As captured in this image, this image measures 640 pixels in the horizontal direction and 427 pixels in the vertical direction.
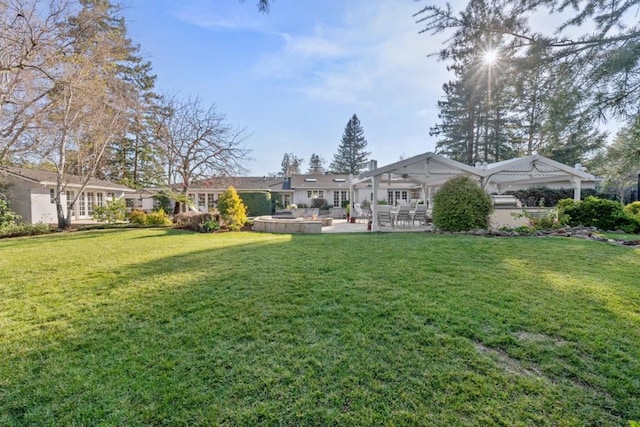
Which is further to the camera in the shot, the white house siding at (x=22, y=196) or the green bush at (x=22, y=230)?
the white house siding at (x=22, y=196)

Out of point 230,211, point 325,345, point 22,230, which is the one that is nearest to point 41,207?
point 22,230

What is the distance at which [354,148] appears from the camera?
50312 millimetres

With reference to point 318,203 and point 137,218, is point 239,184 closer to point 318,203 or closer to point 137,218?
point 137,218

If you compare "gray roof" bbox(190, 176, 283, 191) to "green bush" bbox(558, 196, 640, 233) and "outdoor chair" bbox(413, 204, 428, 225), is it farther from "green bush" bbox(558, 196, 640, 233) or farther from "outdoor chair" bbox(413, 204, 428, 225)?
"green bush" bbox(558, 196, 640, 233)

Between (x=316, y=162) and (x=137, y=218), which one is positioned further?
(x=316, y=162)

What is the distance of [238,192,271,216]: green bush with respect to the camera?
942 inches

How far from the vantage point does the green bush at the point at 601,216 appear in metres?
10.0

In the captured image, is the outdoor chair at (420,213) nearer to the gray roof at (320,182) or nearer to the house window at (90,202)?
the gray roof at (320,182)

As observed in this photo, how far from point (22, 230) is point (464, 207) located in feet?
55.2

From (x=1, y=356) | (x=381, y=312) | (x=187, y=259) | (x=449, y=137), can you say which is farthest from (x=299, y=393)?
(x=449, y=137)

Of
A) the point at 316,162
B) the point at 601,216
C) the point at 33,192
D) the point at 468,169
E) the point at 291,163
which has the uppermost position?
the point at 316,162

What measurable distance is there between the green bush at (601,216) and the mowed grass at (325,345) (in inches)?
251

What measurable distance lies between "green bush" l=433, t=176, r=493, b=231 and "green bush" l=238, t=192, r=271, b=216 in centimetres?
1682

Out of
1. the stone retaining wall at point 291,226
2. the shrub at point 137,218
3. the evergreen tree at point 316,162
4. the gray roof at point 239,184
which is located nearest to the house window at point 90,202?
the gray roof at point 239,184
